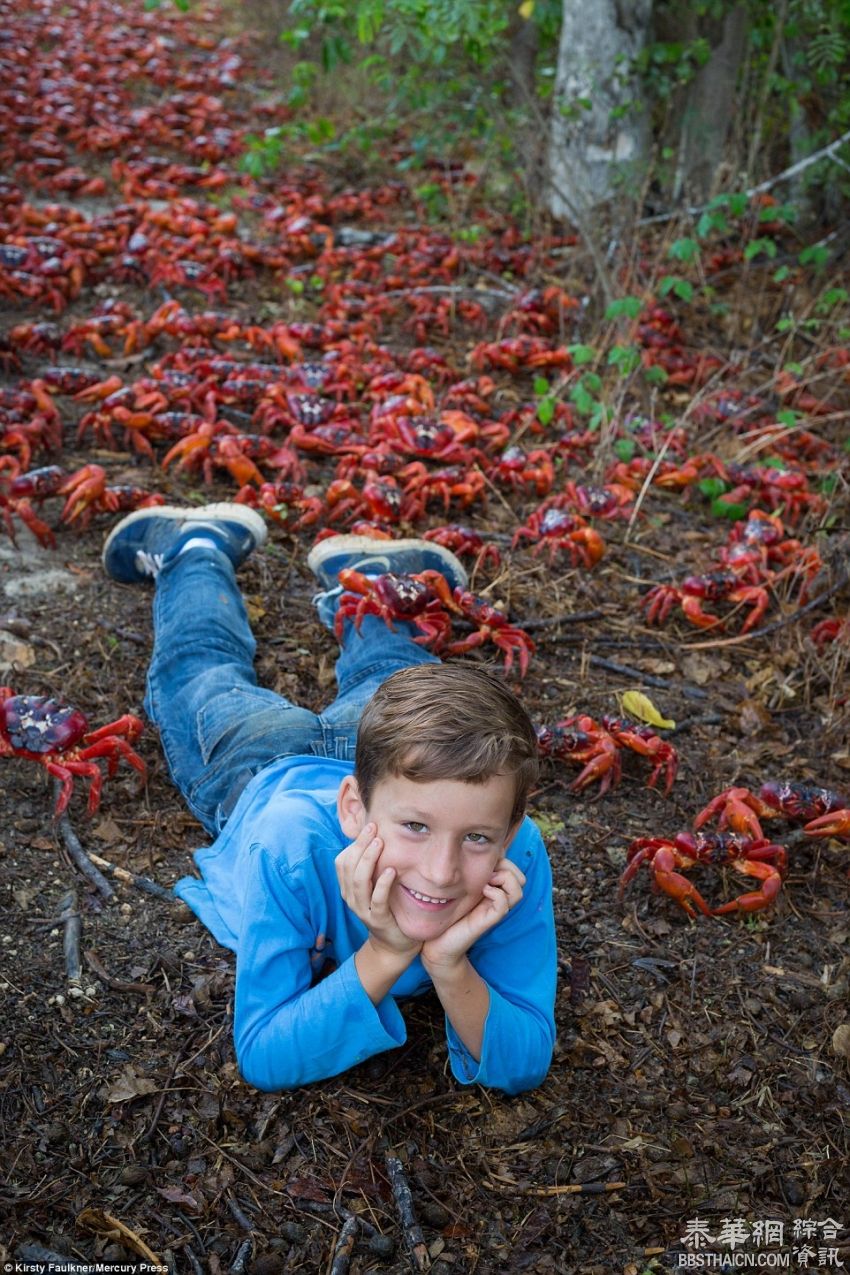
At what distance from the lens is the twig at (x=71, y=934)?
2.76 metres

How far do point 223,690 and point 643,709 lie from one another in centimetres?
144

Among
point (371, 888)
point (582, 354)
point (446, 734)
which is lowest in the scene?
point (582, 354)

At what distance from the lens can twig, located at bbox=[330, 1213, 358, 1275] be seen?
2223 mm

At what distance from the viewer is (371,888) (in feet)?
7.10

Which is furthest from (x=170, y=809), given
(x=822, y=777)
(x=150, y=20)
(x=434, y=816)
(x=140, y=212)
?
(x=150, y=20)

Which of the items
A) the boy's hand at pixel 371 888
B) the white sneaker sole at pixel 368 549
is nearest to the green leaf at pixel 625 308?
the white sneaker sole at pixel 368 549

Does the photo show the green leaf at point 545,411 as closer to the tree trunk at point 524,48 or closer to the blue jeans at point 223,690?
the blue jeans at point 223,690

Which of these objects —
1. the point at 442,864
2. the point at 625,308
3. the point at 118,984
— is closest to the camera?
the point at 442,864

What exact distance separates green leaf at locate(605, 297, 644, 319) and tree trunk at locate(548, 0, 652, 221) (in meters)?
1.30

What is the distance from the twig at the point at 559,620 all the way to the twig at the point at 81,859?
182 cm

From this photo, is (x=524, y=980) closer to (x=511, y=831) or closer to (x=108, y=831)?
(x=511, y=831)

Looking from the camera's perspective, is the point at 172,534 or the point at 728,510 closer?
the point at 172,534

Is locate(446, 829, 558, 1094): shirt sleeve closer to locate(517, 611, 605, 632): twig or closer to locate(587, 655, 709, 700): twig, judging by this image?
locate(587, 655, 709, 700): twig

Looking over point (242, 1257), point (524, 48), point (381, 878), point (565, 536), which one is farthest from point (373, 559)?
point (524, 48)
